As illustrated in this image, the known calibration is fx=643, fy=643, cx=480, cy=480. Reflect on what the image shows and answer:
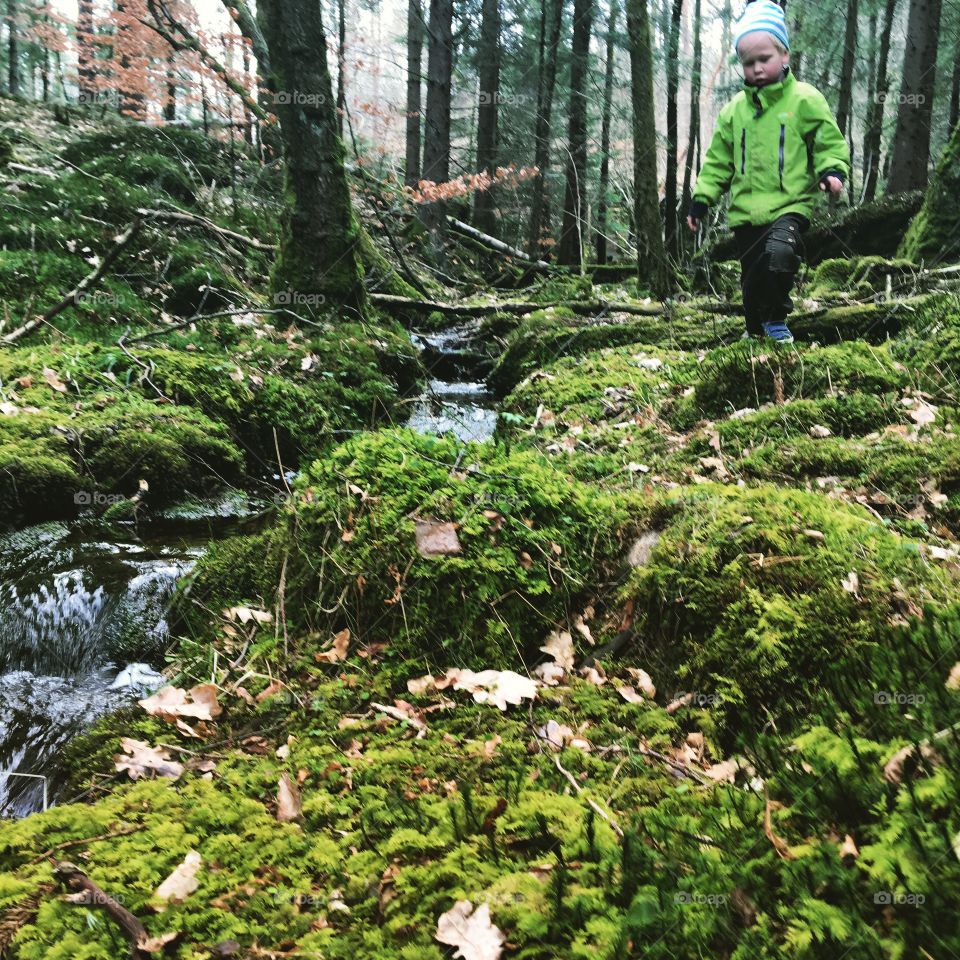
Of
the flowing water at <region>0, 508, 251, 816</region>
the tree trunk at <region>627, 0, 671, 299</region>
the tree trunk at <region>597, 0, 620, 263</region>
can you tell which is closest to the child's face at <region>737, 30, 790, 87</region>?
the tree trunk at <region>627, 0, 671, 299</region>

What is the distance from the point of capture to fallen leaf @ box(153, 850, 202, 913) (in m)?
1.59

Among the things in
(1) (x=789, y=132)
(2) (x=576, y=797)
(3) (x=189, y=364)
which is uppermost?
(1) (x=789, y=132)

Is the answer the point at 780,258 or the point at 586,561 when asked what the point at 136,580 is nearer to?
the point at 586,561

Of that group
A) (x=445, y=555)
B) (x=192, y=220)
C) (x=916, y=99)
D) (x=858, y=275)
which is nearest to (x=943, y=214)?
(x=858, y=275)

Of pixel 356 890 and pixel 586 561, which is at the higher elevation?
pixel 586 561

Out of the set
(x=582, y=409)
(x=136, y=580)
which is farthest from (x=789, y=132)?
(x=136, y=580)

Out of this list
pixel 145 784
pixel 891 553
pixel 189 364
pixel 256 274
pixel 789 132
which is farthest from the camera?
pixel 256 274

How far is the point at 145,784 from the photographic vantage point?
81.2 inches

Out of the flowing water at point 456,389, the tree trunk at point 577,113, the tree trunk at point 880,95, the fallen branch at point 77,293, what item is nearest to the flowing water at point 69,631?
the fallen branch at point 77,293

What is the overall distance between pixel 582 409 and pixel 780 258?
200 cm

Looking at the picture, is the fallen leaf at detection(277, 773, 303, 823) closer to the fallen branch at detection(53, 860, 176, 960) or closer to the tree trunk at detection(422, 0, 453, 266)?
the fallen branch at detection(53, 860, 176, 960)

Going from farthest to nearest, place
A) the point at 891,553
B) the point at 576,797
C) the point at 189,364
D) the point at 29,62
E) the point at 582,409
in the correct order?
the point at 29,62 < the point at 582,409 < the point at 189,364 < the point at 891,553 < the point at 576,797

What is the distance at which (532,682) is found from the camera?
2.49 metres

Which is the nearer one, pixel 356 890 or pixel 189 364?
pixel 356 890
